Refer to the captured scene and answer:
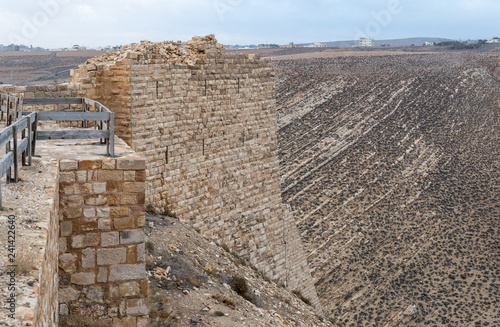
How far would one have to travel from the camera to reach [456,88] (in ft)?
195

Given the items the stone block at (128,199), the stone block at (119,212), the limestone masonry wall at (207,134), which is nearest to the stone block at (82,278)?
the stone block at (119,212)

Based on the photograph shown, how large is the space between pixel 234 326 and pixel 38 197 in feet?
13.1

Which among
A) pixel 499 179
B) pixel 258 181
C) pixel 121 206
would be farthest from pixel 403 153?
pixel 121 206

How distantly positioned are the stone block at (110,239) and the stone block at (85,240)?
2.1 inches

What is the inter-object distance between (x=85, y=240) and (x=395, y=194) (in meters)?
30.9

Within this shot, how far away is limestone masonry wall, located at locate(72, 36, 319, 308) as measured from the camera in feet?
34.4

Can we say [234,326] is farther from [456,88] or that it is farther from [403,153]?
[456,88]

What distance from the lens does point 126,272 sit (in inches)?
239

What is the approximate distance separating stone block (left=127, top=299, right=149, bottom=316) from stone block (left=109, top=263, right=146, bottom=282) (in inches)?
10.1

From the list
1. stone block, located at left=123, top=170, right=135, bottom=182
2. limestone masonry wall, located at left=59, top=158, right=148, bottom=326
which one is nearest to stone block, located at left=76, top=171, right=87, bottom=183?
limestone masonry wall, located at left=59, top=158, right=148, bottom=326

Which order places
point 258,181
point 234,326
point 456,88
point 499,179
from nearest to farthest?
point 234,326
point 258,181
point 499,179
point 456,88

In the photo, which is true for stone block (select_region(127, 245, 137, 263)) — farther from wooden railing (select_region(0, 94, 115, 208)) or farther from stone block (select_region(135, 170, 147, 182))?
wooden railing (select_region(0, 94, 115, 208))

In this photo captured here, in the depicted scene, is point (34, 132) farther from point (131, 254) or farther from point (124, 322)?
point (124, 322)

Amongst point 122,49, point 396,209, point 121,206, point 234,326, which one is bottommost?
point 396,209
